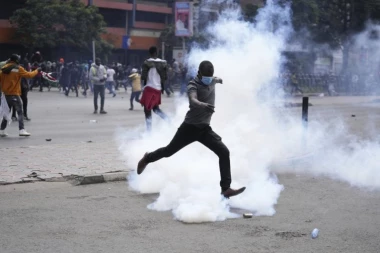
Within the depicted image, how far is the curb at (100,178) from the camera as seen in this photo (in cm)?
808

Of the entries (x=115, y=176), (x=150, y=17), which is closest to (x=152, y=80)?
(x=115, y=176)

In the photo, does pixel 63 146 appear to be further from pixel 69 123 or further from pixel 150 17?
pixel 150 17

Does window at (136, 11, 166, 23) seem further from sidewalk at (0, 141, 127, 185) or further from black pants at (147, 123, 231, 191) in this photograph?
A: black pants at (147, 123, 231, 191)

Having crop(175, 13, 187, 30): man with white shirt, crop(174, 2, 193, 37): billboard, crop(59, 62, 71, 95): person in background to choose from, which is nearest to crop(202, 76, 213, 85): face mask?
crop(174, 2, 193, 37): billboard

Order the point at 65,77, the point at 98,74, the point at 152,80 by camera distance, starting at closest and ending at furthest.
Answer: the point at 152,80 < the point at 98,74 < the point at 65,77

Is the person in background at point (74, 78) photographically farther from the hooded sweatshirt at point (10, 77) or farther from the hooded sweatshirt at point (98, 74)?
the hooded sweatshirt at point (10, 77)

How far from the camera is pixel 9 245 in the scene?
16.7ft

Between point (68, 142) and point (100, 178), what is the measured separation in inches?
160

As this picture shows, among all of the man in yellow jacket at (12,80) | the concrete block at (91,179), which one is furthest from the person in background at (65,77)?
the concrete block at (91,179)

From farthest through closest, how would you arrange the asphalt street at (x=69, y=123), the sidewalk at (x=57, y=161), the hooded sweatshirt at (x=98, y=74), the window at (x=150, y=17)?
the window at (x=150, y=17) < the hooded sweatshirt at (x=98, y=74) < the asphalt street at (x=69, y=123) < the sidewalk at (x=57, y=161)

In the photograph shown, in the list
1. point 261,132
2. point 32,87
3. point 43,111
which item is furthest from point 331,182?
point 32,87

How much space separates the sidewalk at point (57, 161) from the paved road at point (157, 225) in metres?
0.61

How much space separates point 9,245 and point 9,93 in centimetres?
789

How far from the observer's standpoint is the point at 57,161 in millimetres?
9312
